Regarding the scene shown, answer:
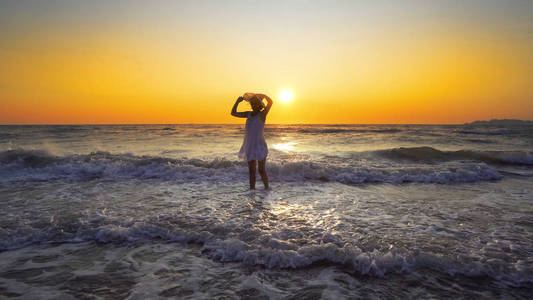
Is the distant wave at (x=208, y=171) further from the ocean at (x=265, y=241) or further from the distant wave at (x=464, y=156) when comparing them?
the distant wave at (x=464, y=156)

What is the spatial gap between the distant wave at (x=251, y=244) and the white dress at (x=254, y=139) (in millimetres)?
2324

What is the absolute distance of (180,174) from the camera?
28.8 feet

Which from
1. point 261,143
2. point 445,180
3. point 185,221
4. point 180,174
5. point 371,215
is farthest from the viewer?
point 180,174

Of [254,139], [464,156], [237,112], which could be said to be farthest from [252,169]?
[464,156]

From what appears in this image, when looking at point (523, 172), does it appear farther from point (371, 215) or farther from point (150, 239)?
point (150, 239)

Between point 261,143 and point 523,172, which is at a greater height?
point 261,143

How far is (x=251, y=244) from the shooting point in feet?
11.3

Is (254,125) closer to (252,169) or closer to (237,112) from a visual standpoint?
(237,112)

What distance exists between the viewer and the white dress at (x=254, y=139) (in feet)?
20.4

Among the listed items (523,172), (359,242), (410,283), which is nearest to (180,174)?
(359,242)

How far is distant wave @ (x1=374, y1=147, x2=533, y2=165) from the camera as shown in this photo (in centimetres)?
1183

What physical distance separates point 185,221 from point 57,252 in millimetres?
1689

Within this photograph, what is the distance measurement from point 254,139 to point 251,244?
3251 mm

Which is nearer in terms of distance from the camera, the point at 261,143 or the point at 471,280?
the point at 471,280
